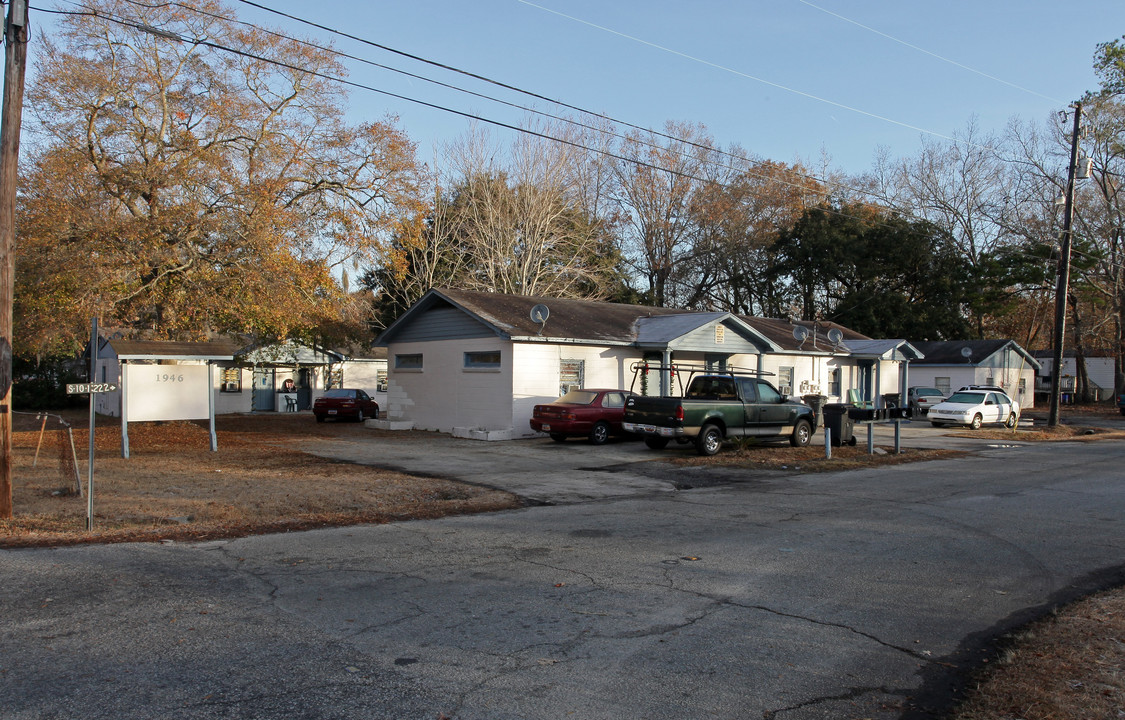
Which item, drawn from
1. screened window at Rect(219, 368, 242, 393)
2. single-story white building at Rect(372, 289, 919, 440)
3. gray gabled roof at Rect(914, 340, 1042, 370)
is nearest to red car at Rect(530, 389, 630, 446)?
single-story white building at Rect(372, 289, 919, 440)

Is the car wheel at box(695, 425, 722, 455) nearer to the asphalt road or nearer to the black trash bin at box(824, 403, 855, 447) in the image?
the black trash bin at box(824, 403, 855, 447)

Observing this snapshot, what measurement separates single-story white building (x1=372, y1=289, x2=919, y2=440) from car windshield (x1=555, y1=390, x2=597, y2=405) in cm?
172

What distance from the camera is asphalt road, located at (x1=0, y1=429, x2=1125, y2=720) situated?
4.54 m

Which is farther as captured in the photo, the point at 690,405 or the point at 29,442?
the point at 29,442

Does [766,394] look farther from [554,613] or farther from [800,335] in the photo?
[554,613]

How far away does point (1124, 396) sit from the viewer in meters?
41.5

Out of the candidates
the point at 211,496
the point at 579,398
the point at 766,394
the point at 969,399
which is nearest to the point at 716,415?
the point at 766,394

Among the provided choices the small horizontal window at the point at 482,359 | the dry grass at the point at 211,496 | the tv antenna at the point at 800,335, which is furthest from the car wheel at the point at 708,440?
the tv antenna at the point at 800,335

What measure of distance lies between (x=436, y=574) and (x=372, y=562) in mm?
856

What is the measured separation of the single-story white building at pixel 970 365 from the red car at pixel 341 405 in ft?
98.8

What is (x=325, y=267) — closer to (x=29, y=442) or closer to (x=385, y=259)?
(x=385, y=259)

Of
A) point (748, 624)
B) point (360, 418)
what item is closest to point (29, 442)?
point (360, 418)

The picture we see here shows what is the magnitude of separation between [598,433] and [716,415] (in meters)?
3.87

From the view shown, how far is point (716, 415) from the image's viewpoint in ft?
60.8
